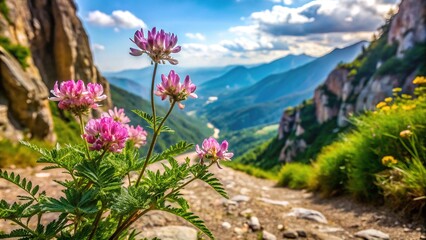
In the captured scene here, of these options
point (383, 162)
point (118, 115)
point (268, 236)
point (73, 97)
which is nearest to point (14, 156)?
point (268, 236)

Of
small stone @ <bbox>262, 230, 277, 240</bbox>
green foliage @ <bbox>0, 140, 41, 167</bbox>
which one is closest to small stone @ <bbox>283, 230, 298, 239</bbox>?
small stone @ <bbox>262, 230, 277, 240</bbox>

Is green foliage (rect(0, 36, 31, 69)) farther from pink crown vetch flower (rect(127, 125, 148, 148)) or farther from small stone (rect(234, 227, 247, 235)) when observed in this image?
pink crown vetch flower (rect(127, 125, 148, 148))

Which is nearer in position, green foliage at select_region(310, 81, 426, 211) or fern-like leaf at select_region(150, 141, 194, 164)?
fern-like leaf at select_region(150, 141, 194, 164)

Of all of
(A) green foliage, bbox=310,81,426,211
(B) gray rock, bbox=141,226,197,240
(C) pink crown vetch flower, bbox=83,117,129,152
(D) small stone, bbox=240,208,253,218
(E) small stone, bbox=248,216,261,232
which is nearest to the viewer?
(C) pink crown vetch flower, bbox=83,117,129,152

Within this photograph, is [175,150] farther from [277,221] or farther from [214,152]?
[277,221]

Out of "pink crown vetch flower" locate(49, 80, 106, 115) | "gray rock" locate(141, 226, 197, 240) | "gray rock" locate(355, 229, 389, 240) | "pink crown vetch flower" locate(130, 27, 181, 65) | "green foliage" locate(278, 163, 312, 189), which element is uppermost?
"pink crown vetch flower" locate(130, 27, 181, 65)

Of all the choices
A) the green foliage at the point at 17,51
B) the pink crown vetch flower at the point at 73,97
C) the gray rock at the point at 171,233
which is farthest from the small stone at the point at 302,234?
the green foliage at the point at 17,51

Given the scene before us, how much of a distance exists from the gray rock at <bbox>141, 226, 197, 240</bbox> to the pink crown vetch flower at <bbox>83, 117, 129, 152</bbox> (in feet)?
9.07

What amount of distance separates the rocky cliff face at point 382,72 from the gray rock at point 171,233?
1422 inches

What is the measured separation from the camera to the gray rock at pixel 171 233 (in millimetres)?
4406

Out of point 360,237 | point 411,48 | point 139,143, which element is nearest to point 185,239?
point 139,143

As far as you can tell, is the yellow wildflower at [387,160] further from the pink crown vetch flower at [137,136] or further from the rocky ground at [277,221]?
the pink crown vetch flower at [137,136]

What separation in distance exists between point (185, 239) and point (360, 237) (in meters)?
2.78

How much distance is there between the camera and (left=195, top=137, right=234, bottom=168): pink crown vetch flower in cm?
229
